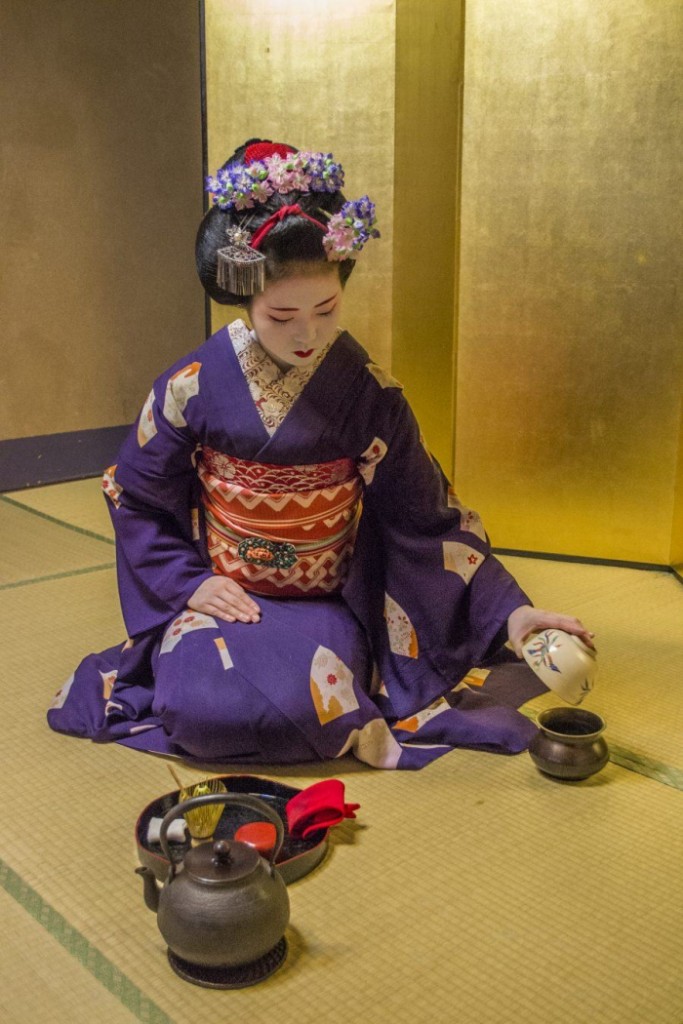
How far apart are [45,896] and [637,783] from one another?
108cm

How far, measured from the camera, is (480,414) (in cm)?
349

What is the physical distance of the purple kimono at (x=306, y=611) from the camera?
2.11m

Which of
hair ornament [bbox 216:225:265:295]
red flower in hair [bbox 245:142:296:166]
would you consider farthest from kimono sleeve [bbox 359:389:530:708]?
red flower in hair [bbox 245:142:296:166]

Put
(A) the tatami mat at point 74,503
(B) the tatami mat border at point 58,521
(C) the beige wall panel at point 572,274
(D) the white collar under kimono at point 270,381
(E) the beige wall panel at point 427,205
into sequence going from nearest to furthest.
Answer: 1. (D) the white collar under kimono at point 270,381
2. (C) the beige wall panel at point 572,274
3. (E) the beige wall panel at point 427,205
4. (B) the tatami mat border at point 58,521
5. (A) the tatami mat at point 74,503

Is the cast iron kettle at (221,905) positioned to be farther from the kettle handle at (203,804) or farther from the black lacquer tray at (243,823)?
the black lacquer tray at (243,823)

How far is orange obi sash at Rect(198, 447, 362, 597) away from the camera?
2.22 meters

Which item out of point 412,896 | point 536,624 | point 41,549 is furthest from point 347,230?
point 41,549

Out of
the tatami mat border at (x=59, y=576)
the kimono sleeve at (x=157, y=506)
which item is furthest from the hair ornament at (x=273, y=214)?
the tatami mat border at (x=59, y=576)

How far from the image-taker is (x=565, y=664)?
1.93 meters

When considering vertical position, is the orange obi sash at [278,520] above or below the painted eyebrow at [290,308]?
below

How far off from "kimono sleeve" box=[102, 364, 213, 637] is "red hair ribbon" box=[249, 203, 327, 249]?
35cm

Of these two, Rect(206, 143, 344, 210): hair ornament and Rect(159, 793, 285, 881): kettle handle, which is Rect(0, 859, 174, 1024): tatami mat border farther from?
Rect(206, 143, 344, 210): hair ornament

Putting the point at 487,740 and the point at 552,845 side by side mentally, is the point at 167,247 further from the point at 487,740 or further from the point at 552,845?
the point at 552,845

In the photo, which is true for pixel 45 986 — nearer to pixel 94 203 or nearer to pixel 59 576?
pixel 59 576
